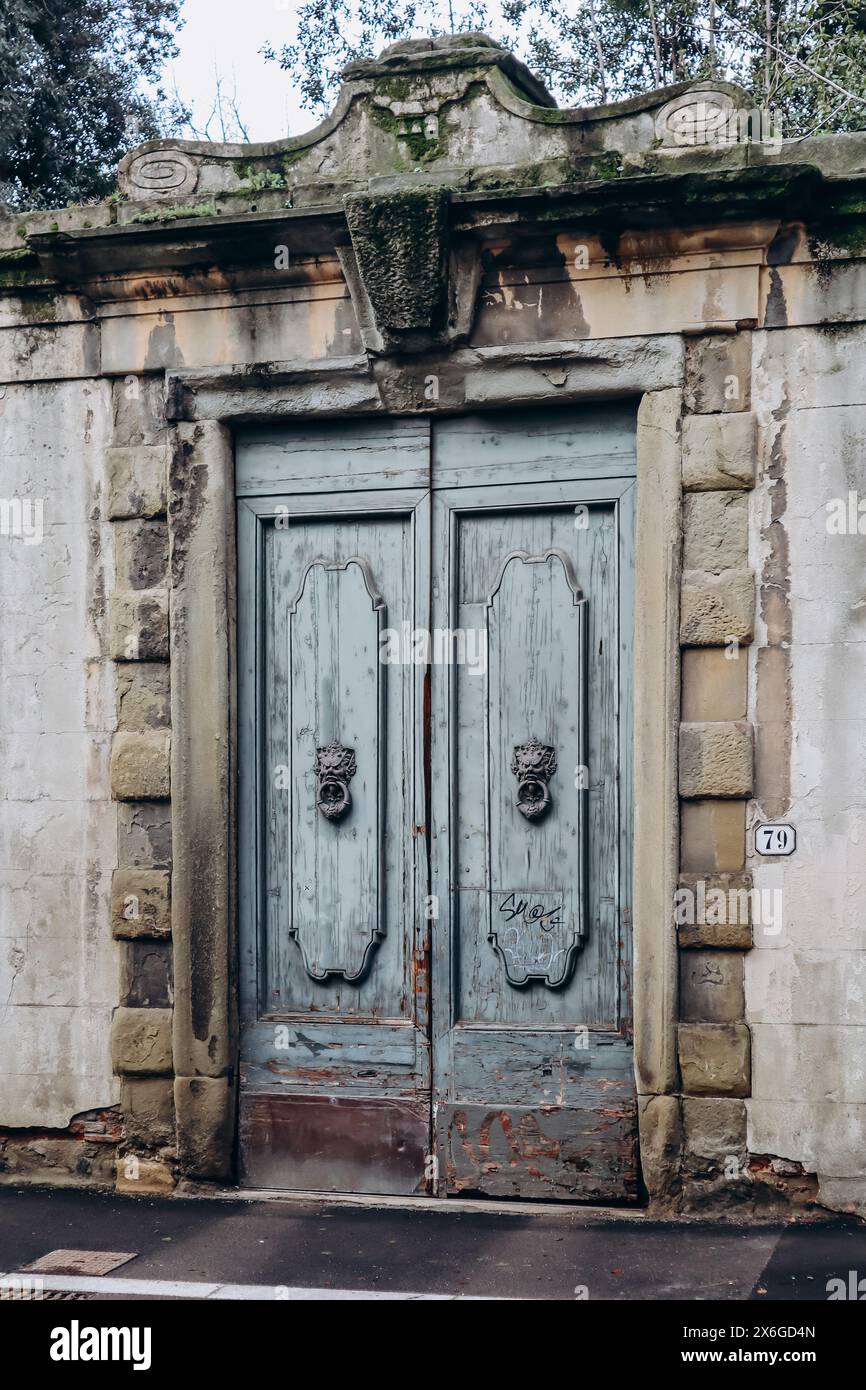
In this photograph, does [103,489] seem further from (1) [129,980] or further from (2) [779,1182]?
(2) [779,1182]

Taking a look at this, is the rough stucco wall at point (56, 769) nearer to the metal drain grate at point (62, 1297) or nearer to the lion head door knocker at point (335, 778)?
the lion head door knocker at point (335, 778)

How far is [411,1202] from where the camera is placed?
5.71 metres

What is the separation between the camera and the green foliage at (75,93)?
45.0 feet

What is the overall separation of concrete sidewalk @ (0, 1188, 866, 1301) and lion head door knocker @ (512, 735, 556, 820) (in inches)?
63.4

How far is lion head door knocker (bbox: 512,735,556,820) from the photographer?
5723 mm

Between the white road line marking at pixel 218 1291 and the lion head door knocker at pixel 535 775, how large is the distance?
1894 millimetres

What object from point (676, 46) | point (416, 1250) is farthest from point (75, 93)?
point (416, 1250)

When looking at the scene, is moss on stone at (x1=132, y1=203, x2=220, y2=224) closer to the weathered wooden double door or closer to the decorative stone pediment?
the decorative stone pediment

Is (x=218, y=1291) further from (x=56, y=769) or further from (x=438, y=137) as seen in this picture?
(x=438, y=137)

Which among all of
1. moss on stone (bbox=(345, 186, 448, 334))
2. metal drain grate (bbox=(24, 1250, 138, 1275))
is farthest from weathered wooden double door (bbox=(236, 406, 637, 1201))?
metal drain grate (bbox=(24, 1250, 138, 1275))

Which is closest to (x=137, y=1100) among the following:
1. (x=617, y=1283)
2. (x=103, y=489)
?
(x=617, y=1283)

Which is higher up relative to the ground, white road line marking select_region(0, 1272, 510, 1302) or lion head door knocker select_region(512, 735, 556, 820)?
lion head door knocker select_region(512, 735, 556, 820)

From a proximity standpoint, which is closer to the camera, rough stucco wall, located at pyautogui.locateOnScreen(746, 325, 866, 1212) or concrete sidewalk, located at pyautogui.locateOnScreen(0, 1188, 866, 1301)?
concrete sidewalk, located at pyautogui.locateOnScreen(0, 1188, 866, 1301)

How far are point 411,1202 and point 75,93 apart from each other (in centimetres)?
1260
